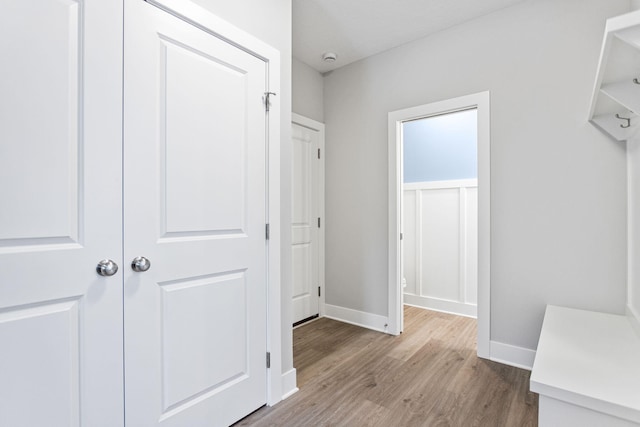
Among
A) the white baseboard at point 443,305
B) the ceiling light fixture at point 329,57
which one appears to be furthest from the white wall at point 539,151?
the white baseboard at point 443,305

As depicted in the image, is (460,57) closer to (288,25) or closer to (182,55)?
(288,25)

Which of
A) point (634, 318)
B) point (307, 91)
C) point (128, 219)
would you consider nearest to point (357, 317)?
point (634, 318)

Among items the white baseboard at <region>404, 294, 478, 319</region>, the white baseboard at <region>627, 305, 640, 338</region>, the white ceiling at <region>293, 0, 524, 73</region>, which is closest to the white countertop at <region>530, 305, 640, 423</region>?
the white baseboard at <region>627, 305, 640, 338</region>

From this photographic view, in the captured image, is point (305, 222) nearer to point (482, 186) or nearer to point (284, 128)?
point (284, 128)

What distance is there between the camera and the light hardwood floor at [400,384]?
1731 mm

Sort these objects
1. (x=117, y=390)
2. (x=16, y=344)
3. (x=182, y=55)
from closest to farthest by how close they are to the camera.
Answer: (x=16, y=344), (x=117, y=390), (x=182, y=55)

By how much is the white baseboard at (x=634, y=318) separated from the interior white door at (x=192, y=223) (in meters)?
1.90

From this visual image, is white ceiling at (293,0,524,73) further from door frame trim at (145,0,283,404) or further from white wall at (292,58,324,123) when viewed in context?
door frame trim at (145,0,283,404)

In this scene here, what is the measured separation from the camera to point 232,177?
1.65m

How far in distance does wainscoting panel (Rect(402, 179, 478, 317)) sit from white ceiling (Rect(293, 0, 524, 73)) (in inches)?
62.1

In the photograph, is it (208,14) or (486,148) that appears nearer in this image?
(208,14)

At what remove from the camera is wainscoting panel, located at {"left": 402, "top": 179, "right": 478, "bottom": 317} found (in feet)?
11.2

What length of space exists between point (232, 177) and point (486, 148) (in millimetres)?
1861

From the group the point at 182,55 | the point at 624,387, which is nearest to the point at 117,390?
the point at 182,55
